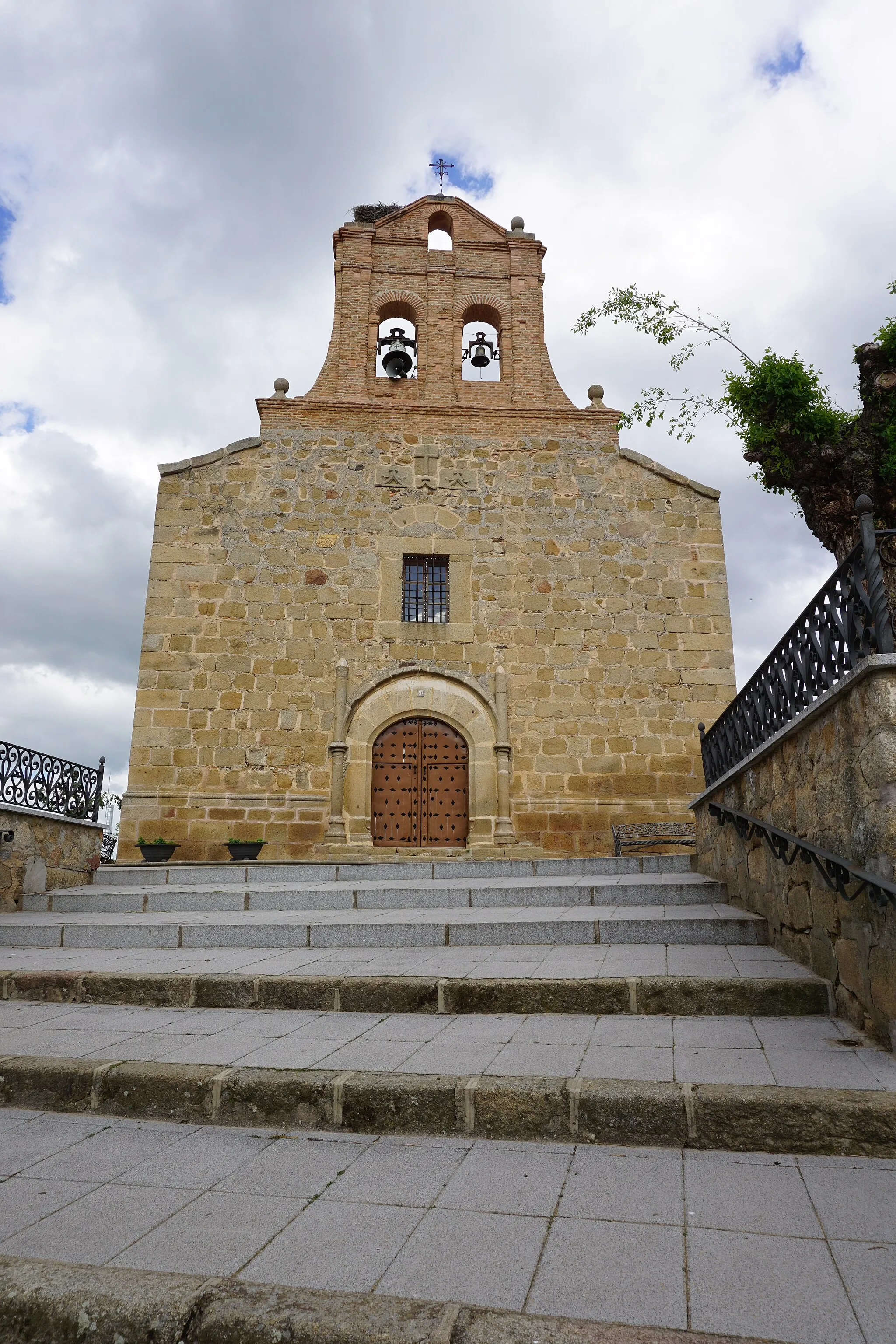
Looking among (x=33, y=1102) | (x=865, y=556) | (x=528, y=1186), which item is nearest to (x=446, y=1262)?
(x=528, y=1186)

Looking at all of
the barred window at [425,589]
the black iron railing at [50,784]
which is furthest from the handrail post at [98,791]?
the barred window at [425,589]

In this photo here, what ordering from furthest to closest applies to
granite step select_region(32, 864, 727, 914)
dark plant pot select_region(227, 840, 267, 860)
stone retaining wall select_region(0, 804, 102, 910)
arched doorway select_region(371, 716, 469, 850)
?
arched doorway select_region(371, 716, 469, 850) < dark plant pot select_region(227, 840, 267, 860) < stone retaining wall select_region(0, 804, 102, 910) < granite step select_region(32, 864, 727, 914)

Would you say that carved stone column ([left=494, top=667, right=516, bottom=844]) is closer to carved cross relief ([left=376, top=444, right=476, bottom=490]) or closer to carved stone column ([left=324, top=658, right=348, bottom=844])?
carved stone column ([left=324, top=658, right=348, bottom=844])

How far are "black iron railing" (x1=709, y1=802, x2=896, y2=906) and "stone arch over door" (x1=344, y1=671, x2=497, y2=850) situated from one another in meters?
6.41

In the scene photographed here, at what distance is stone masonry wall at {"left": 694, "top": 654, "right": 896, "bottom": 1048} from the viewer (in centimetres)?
361

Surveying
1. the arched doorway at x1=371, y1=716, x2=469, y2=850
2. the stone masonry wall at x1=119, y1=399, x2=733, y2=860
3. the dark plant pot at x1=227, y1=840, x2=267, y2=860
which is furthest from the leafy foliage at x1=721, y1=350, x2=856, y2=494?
the dark plant pot at x1=227, y1=840, x2=267, y2=860

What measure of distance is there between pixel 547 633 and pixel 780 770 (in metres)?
7.89

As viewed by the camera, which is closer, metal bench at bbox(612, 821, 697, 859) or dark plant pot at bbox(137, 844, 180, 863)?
dark plant pot at bbox(137, 844, 180, 863)

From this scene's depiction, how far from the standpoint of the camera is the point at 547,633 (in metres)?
13.0

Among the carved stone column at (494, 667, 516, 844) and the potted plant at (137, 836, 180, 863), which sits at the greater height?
the carved stone column at (494, 667, 516, 844)

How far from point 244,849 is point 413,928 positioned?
6.15m

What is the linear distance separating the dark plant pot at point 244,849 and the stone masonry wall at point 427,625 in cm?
42

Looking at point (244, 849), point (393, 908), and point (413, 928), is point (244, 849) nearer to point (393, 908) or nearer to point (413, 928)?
point (393, 908)

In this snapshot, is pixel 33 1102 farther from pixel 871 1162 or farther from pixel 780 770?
pixel 780 770
